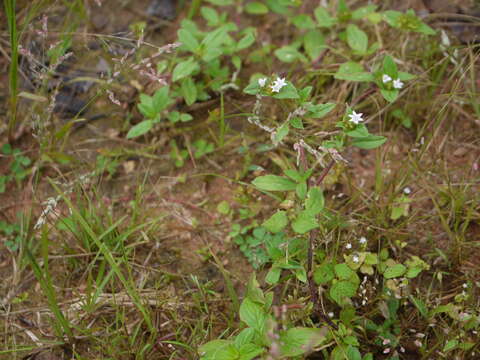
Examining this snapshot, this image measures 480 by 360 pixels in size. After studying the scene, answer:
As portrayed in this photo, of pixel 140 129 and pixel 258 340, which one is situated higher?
pixel 140 129

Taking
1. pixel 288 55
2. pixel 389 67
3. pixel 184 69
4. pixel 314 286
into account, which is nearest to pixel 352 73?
pixel 389 67

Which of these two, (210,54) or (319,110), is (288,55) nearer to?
(210,54)

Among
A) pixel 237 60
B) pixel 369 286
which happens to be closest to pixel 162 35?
pixel 237 60

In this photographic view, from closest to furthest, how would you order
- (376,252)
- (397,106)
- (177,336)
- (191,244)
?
(177,336) < (376,252) < (191,244) < (397,106)

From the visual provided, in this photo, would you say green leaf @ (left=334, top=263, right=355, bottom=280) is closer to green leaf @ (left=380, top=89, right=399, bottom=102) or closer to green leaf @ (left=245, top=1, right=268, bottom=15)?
green leaf @ (left=380, top=89, right=399, bottom=102)

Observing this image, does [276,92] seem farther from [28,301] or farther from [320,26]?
[28,301]

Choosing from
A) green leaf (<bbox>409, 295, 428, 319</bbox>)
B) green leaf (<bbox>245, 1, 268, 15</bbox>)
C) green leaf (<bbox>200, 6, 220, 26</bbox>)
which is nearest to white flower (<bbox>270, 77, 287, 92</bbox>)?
green leaf (<bbox>409, 295, 428, 319</bbox>)
